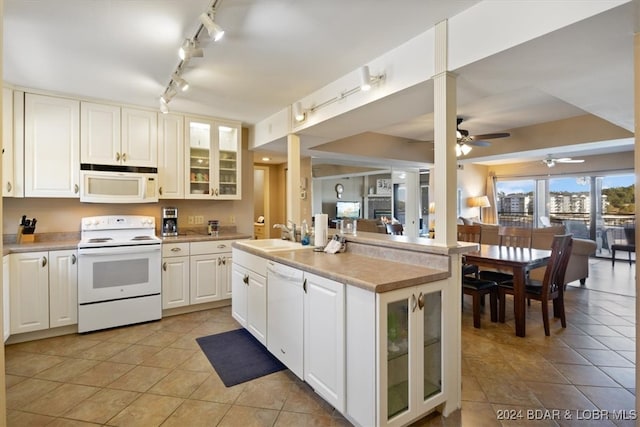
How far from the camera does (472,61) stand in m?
1.89

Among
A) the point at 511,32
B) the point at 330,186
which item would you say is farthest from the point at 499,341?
the point at 330,186

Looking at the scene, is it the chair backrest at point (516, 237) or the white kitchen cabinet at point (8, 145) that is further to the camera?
the chair backrest at point (516, 237)

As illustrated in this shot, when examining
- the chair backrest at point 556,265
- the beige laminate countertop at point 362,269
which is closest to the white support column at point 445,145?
the beige laminate countertop at point 362,269

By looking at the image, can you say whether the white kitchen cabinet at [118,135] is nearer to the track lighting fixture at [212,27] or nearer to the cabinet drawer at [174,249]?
the cabinet drawer at [174,249]

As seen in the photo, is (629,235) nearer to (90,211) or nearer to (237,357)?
(237,357)

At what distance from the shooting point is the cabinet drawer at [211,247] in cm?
385

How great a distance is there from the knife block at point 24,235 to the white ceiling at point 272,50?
1455 mm

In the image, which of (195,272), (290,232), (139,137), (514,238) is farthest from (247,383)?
(514,238)

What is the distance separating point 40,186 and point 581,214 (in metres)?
10.4

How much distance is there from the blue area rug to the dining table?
216 cm

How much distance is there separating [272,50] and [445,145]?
1.47 m

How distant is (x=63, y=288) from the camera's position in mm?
3180

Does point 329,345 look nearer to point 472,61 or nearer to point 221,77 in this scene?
point 472,61

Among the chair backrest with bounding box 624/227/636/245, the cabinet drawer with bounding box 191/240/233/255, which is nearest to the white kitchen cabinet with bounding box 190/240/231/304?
the cabinet drawer with bounding box 191/240/233/255
